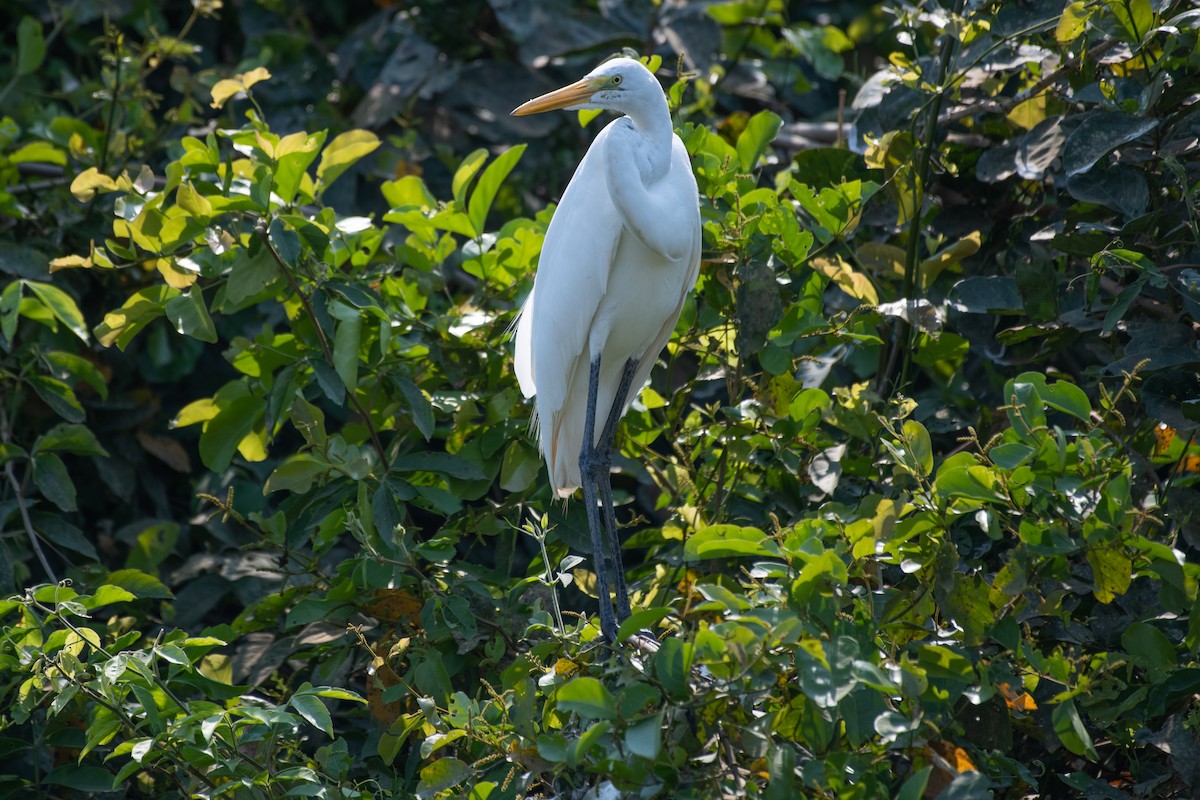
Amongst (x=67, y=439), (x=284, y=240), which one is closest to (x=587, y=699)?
(x=284, y=240)

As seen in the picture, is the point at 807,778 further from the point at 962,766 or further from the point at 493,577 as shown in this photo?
the point at 493,577

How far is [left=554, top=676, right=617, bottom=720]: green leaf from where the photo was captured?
1289mm

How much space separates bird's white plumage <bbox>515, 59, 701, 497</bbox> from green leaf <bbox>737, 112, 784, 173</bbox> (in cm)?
22

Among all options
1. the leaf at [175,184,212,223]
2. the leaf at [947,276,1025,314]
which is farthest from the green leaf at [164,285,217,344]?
the leaf at [947,276,1025,314]

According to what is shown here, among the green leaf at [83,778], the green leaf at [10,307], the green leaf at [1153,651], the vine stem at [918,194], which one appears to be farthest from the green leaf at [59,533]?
the green leaf at [1153,651]

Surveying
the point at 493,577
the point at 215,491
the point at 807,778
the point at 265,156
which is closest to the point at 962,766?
the point at 807,778

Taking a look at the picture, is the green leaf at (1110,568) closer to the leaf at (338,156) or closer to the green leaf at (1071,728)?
the green leaf at (1071,728)

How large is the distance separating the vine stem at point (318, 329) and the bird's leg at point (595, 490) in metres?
0.39

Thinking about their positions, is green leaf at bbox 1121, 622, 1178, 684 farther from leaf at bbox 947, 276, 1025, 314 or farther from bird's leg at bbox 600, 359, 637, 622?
bird's leg at bbox 600, 359, 637, 622

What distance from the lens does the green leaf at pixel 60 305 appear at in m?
2.20

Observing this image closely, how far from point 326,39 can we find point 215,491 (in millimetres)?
1648

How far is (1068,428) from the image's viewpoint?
6.42 ft

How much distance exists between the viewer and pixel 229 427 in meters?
2.09

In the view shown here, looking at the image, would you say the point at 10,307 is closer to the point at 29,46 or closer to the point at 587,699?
the point at 29,46
